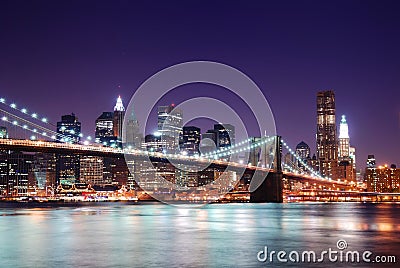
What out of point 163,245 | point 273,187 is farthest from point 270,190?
point 163,245

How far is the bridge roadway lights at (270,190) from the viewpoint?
255 ft

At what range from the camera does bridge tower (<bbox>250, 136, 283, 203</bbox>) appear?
77925mm

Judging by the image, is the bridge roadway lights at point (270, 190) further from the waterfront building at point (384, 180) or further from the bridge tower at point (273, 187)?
the waterfront building at point (384, 180)

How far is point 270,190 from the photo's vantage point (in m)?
79.4

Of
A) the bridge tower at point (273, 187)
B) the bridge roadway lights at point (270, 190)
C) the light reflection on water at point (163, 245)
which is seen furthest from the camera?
the bridge tower at point (273, 187)

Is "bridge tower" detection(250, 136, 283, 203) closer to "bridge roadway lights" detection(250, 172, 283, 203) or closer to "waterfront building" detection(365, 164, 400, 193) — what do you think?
"bridge roadway lights" detection(250, 172, 283, 203)

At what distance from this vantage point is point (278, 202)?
251ft

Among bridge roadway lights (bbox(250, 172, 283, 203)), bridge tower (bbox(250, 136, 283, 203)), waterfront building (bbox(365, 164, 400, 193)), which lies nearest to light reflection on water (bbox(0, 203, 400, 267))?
bridge roadway lights (bbox(250, 172, 283, 203))

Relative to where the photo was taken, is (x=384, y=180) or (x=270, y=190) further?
(x=384, y=180)

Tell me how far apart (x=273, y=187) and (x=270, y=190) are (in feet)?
1.79

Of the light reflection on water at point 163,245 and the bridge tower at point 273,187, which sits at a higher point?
the bridge tower at point 273,187

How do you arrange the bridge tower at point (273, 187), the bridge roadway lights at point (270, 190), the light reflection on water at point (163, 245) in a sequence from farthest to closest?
the bridge tower at point (273, 187)
the bridge roadway lights at point (270, 190)
the light reflection on water at point (163, 245)

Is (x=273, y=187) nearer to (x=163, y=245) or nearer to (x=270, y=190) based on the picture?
(x=270, y=190)

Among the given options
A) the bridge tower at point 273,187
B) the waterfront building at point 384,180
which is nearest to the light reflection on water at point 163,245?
the bridge tower at point 273,187
